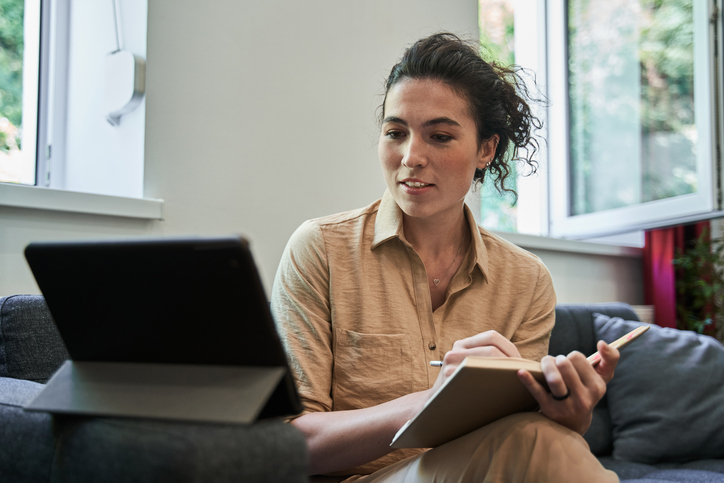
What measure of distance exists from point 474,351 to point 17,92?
1.54 meters

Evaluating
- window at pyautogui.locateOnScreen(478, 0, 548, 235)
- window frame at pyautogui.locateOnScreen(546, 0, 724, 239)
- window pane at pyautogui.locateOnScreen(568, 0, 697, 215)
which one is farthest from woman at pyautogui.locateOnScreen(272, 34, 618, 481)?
window at pyautogui.locateOnScreen(478, 0, 548, 235)

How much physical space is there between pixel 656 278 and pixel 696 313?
0.25 meters

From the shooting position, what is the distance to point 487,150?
142cm

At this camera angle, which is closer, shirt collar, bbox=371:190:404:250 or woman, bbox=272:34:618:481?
woman, bbox=272:34:618:481

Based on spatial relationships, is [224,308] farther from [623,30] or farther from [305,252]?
[623,30]

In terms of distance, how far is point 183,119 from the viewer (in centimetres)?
169

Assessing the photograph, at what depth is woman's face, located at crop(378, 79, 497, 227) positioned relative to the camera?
48.3 inches

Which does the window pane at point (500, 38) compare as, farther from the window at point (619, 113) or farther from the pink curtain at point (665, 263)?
the pink curtain at point (665, 263)

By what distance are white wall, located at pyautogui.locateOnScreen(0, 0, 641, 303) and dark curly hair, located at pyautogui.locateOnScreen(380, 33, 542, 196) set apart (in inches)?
24.0

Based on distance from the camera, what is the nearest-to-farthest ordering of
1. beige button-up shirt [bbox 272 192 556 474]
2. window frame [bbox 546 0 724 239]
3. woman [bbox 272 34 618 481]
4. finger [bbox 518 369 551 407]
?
1. finger [bbox 518 369 551 407]
2. woman [bbox 272 34 618 481]
3. beige button-up shirt [bbox 272 192 556 474]
4. window frame [bbox 546 0 724 239]

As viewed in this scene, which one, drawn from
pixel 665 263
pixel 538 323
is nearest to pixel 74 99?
pixel 538 323

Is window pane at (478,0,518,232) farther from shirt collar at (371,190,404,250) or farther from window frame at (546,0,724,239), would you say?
shirt collar at (371,190,404,250)

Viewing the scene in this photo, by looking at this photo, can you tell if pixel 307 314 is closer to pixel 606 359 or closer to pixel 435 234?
pixel 435 234

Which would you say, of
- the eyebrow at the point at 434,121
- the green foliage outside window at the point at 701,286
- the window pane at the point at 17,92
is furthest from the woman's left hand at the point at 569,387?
the green foliage outside window at the point at 701,286
